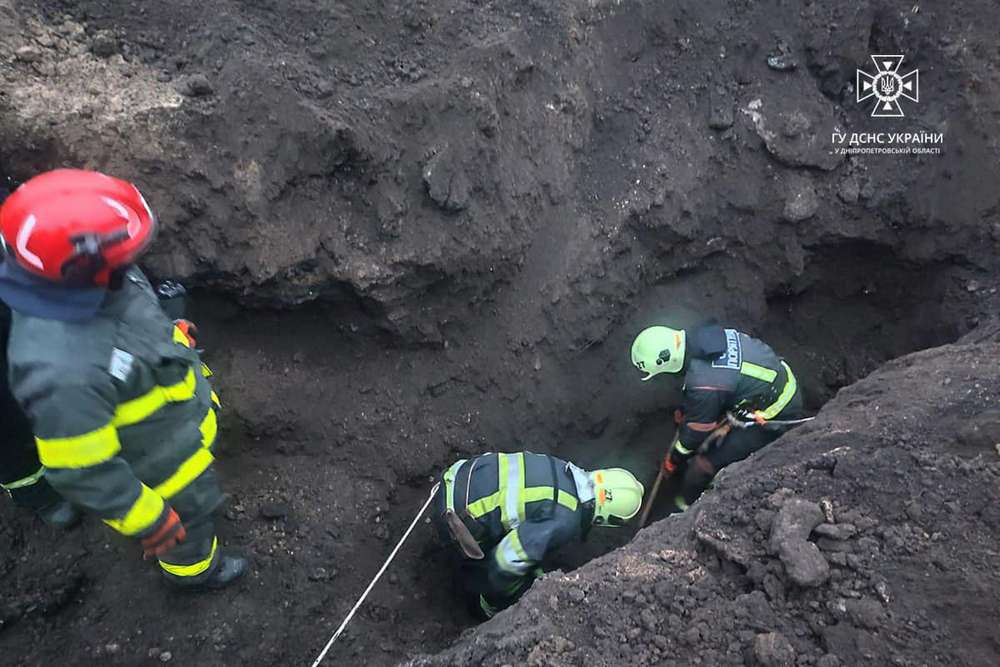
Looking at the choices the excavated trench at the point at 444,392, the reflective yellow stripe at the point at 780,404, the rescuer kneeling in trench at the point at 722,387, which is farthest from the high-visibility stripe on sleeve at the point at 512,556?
the reflective yellow stripe at the point at 780,404

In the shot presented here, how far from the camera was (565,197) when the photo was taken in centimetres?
461

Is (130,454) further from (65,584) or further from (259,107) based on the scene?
(259,107)

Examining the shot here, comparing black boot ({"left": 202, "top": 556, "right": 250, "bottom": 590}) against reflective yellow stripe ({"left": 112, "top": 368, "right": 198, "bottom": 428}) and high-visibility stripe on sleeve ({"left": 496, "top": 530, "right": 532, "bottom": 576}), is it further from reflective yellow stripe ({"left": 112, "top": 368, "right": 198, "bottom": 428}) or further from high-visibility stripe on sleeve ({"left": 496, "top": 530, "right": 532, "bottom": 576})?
high-visibility stripe on sleeve ({"left": 496, "top": 530, "right": 532, "bottom": 576})

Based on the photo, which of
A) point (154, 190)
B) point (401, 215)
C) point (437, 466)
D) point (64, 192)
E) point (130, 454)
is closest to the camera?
point (64, 192)

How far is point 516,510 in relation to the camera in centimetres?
363

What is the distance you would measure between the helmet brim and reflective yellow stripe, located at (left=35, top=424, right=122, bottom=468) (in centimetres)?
39

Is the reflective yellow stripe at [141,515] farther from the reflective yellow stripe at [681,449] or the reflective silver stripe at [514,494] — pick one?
the reflective yellow stripe at [681,449]

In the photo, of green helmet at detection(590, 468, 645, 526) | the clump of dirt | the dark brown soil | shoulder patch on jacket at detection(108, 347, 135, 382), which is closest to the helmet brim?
shoulder patch on jacket at detection(108, 347, 135, 382)

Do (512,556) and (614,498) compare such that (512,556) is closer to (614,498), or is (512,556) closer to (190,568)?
(614,498)

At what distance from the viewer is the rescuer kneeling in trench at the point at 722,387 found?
4.23 metres

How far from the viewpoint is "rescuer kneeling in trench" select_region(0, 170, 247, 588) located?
2207 mm

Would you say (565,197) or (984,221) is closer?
(565,197)

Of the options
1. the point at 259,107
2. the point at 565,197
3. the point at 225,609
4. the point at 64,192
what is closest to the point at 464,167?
the point at 565,197

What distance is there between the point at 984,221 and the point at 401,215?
406 centimetres
